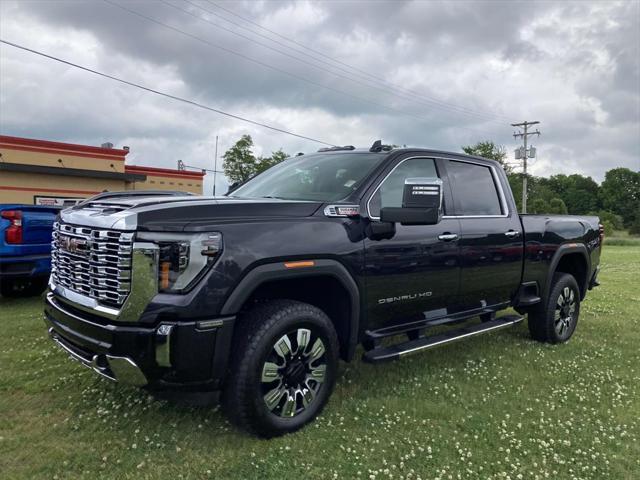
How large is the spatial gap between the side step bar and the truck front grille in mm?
1789

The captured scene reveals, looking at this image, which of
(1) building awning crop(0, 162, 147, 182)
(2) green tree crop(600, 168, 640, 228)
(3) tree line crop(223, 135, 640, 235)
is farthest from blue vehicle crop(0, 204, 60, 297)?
(2) green tree crop(600, 168, 640, 228)

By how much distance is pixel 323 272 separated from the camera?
327 centimetres

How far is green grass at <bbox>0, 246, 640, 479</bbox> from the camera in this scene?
115 inches

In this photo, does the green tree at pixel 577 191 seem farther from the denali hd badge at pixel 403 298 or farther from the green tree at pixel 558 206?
the denali hd badge at pixel 403 298

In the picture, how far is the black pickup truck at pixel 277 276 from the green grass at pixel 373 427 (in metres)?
0.35

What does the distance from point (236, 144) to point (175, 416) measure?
33625mm

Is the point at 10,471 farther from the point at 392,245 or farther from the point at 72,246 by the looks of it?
the point at 392,245

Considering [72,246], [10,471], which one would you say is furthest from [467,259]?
[10,471]

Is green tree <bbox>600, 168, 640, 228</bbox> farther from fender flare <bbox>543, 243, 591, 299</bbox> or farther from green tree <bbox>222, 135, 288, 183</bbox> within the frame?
fender flare <bbox>543, 243, 591, 299</bbox>

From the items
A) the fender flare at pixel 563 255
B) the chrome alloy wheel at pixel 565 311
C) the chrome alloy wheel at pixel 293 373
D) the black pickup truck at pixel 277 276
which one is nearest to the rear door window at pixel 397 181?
the black pickup truck at pixel 277 276

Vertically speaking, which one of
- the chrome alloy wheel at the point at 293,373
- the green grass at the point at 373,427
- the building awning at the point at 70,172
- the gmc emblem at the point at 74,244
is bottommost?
the green grass at the point at 373,427

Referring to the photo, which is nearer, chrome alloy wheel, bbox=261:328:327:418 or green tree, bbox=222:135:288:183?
chrome alloy wheel, bbox=261:328:327:418

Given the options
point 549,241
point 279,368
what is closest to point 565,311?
point 549,241

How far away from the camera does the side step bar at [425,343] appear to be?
142 inches
